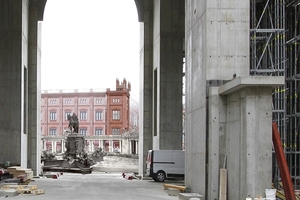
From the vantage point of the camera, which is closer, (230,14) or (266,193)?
(266,193)

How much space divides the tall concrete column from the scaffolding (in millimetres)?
15997

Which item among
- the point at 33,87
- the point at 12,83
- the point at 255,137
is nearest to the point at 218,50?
the point at 255,137

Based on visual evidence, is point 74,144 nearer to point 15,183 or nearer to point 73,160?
point 73,160

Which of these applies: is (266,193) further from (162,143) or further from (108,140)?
(108,140)

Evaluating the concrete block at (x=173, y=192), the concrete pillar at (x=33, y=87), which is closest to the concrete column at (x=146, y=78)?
the concrete pillar at (x=33, y=87)

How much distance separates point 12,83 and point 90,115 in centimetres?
9307

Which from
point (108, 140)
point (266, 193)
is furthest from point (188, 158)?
point (108, 140)

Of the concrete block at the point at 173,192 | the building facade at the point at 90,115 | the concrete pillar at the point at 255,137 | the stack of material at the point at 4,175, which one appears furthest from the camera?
the building facade at the point at 90,115

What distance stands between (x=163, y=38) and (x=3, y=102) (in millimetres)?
11066

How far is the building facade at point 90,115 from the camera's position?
12144cm

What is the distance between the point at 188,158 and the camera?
21.7 m

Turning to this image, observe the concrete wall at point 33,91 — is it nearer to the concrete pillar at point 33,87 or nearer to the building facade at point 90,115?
the concrete pillar at point 33,87

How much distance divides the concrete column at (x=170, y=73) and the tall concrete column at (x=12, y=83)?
29.1 ft

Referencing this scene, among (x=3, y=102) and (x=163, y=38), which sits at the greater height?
(x=163, y=38)
